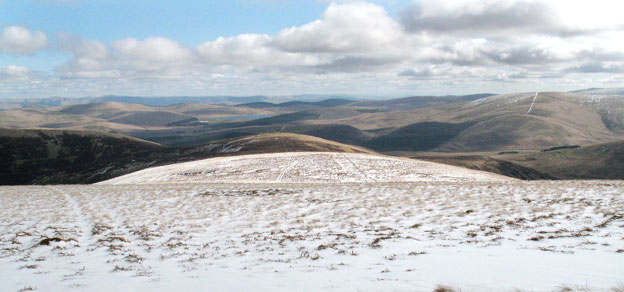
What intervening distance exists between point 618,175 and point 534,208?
8080 inches

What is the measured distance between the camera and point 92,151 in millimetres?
140000

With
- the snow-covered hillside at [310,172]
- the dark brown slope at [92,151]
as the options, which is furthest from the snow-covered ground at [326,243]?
the dark brown slope at [92,151]

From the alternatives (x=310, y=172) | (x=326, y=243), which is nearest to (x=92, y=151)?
(x=310, y=172)

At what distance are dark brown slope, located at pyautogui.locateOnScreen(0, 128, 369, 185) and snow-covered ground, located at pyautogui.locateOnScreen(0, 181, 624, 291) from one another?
62939 millimetres

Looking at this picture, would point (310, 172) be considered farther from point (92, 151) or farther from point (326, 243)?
point (92, 151)

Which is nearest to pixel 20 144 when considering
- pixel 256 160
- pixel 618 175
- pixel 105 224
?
pixel 256 160

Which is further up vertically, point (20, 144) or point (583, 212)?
point (583, 212)

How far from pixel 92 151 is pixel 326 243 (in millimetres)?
155688

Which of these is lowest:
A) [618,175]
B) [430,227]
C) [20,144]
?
[618,175]

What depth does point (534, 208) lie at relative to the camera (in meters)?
17.8

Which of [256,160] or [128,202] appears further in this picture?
[256,160]

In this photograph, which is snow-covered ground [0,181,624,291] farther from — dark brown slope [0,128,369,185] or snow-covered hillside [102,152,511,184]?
dark brown slope [0,128,369,185]

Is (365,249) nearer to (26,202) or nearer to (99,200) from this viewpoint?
Answer: (99,200)

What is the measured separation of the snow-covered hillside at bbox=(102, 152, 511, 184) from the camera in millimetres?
43188
